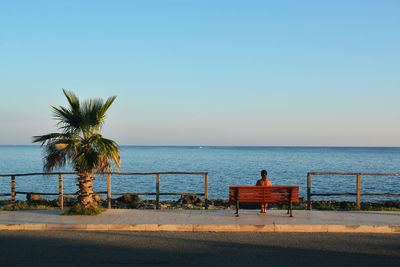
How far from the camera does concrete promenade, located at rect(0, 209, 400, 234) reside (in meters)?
9.50

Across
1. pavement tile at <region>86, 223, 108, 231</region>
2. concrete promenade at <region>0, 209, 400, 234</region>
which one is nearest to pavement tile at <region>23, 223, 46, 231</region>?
concrete promenade at <region>0, 209, 400, 234</region>

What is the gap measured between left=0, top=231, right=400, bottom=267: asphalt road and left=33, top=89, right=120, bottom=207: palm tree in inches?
106

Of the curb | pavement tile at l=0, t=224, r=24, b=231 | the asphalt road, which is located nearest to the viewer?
the asphalt road

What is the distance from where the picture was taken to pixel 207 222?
986 centimetres

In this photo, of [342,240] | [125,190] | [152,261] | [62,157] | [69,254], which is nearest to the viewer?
[152,261]

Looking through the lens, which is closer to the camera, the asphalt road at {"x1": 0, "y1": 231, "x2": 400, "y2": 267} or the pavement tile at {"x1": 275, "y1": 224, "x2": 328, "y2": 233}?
the asphalt road at {"x1": 0, "y1": 231, "x2": 400, "y2": 267}

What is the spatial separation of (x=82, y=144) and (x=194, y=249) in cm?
565

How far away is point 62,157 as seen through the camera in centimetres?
1153

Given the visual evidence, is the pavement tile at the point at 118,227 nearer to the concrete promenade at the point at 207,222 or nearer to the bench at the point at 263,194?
the concrete promenade at the point at 207,222

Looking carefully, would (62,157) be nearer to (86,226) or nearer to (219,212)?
(86,226)

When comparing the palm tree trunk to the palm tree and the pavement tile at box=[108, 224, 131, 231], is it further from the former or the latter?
the pavement tile at box=[108, 224, 131, 231]

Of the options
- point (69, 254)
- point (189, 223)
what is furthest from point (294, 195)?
point (69, 254)

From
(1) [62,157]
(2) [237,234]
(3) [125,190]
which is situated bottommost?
(3) [125,190]

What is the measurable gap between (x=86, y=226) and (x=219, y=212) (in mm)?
3859
